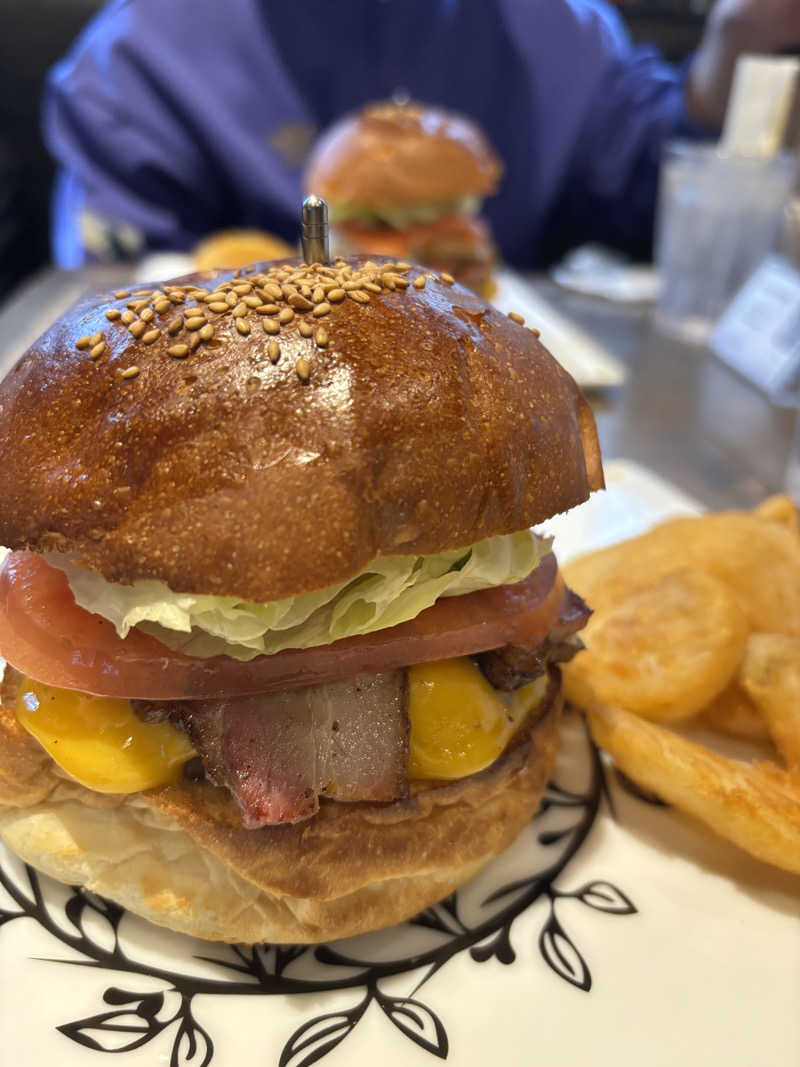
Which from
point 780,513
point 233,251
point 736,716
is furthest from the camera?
point 233,251

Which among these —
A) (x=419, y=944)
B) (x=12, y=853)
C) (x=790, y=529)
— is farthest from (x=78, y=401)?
(x=790, y=529)

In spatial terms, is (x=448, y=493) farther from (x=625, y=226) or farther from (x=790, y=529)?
(x=625, y=226)

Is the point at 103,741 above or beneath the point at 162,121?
beneath

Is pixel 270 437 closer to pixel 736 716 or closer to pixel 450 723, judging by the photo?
pixel 450 723

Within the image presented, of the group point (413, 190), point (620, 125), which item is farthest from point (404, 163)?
point (620, 125)

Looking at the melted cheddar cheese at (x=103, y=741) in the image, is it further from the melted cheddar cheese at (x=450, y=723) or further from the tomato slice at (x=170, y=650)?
the melted cheddar cheese at (x=450, y=723)

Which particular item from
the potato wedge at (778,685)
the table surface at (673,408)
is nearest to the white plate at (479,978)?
the potato wedge at (778,685)
